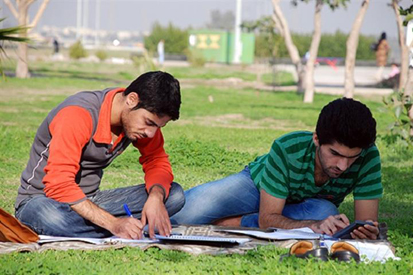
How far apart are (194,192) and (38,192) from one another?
3.74ft

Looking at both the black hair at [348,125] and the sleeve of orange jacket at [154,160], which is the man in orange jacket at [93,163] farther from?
the black hair at [348,125]

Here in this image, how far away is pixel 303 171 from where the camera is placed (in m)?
4.69

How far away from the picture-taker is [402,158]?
1038cm

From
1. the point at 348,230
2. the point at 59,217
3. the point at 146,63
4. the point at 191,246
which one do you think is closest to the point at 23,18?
the point at 146,63

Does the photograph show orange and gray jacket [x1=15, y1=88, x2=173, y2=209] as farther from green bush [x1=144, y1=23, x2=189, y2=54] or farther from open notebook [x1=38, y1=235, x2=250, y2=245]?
green bush [x1=144, y1=23, x2=189, y2=54]

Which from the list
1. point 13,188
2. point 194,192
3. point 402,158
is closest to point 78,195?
point 194,192

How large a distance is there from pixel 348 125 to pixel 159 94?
1.04 metres

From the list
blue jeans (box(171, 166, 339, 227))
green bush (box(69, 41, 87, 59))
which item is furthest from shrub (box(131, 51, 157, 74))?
green bush (box(69, 41, 87, 59))

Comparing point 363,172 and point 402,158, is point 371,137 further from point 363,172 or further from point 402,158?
point 402,158

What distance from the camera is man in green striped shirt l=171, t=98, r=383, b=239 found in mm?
4293

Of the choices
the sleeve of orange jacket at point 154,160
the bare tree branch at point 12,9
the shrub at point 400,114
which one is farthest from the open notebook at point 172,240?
the bare tree branch at point 12,9

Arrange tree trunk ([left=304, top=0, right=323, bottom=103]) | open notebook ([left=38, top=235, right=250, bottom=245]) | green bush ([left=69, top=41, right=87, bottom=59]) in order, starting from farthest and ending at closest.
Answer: green bush ([left=69, top=41, right=87, bottom=59]) < tree trunk ([left=304, top=0, right=323, bottom=103]) < open notebook ([left=38, top=235, right=250, bottom=245])

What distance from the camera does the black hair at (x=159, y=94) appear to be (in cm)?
436

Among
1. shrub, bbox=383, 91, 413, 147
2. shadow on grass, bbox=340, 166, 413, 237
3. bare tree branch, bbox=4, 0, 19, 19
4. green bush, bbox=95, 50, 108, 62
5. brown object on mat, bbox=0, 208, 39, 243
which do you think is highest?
bare tree branch, bbox=4, 0, 19, 19
